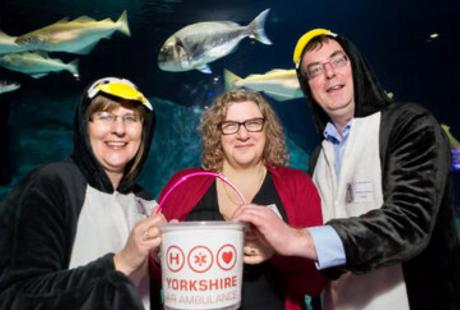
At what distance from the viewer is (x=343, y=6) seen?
582 inches

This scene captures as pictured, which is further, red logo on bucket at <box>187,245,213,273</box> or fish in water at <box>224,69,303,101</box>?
fish in water at <box>224,69,303,101</box>

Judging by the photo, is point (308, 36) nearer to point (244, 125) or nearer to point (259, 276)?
point (244, 125)

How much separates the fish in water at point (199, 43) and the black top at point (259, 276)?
475cm

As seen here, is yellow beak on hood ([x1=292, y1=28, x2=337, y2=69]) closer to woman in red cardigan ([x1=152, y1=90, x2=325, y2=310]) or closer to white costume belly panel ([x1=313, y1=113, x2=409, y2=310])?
woman in red cardigan ([x1=152, y1=90, x2=325, y2=310])

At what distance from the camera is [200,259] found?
1.04 metres

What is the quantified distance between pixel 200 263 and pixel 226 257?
83 mm

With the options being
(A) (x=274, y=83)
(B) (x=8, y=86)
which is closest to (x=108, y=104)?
(A) (x=274, y=83)

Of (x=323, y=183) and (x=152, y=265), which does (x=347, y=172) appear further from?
(x=152, y=265)

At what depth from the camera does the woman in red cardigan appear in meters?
1.63

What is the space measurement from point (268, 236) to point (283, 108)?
12.4 metres

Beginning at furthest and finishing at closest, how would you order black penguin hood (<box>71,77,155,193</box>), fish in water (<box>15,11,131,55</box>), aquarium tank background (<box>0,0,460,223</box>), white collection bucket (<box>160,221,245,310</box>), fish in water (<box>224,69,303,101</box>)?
aquarium tank background (<box>0,0,460,223</box>) < fish in water (<box>224,69,303,101</box>) < fish in water (<box>15,11,131,55</box>) < black penguin hood (<box>71,77,155,193</box>) < white collection bucket (<box>160,221,245,310</box>)

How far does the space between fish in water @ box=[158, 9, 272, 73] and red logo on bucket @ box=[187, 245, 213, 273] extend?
548cm

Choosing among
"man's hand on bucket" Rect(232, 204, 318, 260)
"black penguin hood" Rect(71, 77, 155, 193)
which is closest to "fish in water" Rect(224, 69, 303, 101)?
"black penguin hood" Rect(71, 77, 155, 193)

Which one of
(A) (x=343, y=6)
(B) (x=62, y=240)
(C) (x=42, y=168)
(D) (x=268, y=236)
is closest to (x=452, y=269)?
(D) (x=268, y=236)
